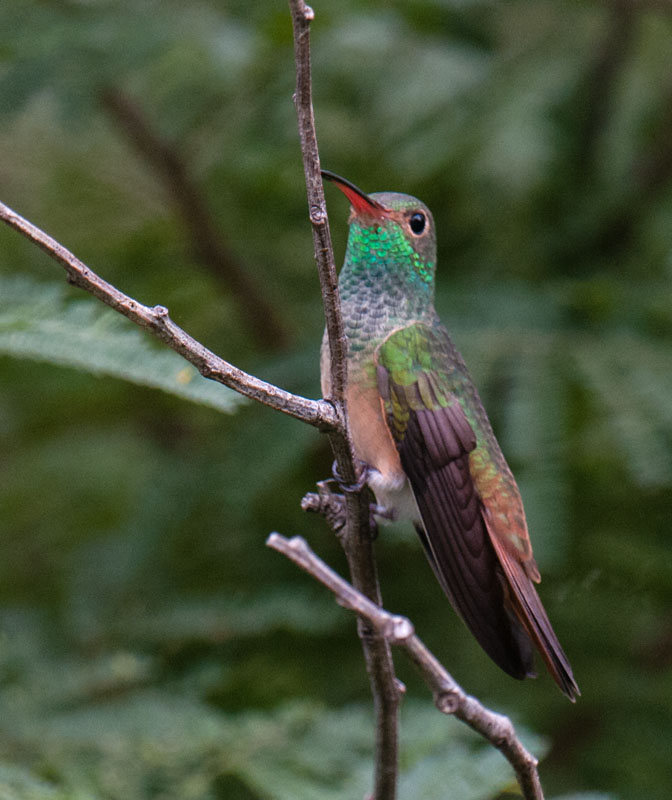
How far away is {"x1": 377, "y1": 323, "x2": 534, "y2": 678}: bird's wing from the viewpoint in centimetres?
218

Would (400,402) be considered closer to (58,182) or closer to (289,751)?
(289,751)

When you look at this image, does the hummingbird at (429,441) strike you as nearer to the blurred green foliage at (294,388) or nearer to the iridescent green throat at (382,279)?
the iridescent green throat at (382,279)

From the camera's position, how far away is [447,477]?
2381 millimetres

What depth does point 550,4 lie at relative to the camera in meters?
4.50

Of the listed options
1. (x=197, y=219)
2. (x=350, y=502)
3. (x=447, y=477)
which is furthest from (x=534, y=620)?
(x=197, y=219)

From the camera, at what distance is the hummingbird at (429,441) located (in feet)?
7.22

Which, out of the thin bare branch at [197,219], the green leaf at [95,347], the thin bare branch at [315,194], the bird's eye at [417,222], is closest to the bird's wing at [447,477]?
the bird's eye at [417,222]

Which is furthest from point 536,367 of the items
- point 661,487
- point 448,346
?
point 448,346

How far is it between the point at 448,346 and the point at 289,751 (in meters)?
1.25

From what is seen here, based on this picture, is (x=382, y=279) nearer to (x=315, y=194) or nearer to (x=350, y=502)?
(x=350, y=502)

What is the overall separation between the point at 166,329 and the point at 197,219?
9.40 ft

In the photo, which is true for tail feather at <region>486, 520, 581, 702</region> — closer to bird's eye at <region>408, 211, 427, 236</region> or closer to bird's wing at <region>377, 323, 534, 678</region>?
bird's wing at <region>377, 323, 534, 678</region>

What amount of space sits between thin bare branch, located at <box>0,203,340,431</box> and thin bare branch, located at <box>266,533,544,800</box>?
0.23 m

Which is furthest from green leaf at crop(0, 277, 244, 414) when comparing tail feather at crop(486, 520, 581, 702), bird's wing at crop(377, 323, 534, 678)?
tail feather at crop(486, 520, 581, 702)
